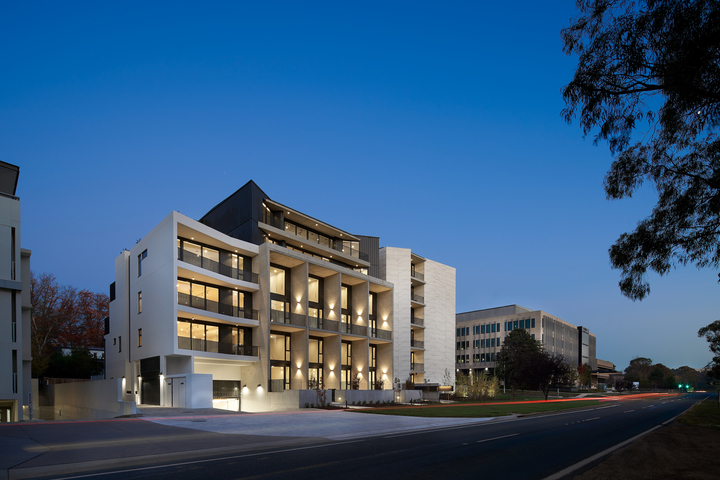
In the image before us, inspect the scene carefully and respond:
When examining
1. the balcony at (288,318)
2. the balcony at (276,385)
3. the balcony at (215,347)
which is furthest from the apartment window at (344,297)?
the balcony at (215,347)

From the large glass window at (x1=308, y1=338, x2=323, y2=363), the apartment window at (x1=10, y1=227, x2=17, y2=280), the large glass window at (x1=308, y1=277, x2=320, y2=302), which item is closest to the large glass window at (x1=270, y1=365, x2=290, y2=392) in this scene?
the large glass window at (x1=308, y1=338, x2=323, y2=363)

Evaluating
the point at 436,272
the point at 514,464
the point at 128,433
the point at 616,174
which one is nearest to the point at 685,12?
the point at 616,174

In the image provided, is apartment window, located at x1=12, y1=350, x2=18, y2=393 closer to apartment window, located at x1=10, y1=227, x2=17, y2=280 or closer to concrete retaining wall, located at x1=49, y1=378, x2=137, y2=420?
apartment window, located at x1=10, y1=227, x2=17, y2=280

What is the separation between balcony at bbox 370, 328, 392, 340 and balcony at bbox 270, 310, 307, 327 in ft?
40.3

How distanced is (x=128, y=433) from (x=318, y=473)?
1007cm

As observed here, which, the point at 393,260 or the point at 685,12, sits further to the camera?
the point at 393,260

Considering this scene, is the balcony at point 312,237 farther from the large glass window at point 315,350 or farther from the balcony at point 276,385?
the balcony at point 276,385

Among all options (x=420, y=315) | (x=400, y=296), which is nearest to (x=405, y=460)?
(x=400, y=296)

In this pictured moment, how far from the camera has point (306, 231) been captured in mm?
53281

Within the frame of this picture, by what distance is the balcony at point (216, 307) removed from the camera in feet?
123

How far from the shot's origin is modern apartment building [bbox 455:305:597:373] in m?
102

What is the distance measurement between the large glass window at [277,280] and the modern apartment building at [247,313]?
0.10 metres

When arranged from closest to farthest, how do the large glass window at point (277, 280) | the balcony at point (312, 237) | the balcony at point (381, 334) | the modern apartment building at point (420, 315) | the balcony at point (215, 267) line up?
the balcony at point (215, 267)
the large glass window at point (277, 280)
the balcony at point (312, 237)
the balcony at point (381, 334)
the modern apartment building at point (420, 315)

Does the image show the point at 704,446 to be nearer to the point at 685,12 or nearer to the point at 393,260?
the point at 685,12
